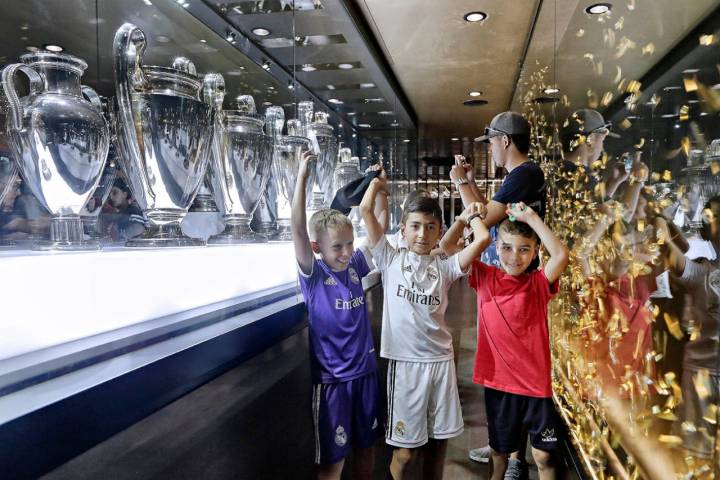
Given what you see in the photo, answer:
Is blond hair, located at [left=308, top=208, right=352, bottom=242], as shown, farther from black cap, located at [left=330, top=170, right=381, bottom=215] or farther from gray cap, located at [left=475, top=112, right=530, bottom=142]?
gray cap, located at [left=475, top=112, right=530, bottom=142]

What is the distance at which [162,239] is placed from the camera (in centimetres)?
94

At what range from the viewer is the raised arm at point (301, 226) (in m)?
1.27

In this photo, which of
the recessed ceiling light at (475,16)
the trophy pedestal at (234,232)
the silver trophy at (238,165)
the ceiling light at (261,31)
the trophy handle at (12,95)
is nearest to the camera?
the trophy handle at (12,95)

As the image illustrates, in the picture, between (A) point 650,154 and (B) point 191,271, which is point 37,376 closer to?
(B) point 191,271

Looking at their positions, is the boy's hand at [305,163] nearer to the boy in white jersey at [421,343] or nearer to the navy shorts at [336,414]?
the boy in white jersey at [421,343]

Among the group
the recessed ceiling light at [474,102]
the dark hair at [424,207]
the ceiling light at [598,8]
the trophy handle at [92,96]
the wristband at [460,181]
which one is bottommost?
the dark hair at [424,207]

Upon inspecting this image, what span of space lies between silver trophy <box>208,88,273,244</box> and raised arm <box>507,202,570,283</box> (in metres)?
0.76

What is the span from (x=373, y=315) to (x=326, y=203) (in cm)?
101

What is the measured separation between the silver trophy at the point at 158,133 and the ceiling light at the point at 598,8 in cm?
118

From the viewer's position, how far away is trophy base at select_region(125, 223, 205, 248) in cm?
92

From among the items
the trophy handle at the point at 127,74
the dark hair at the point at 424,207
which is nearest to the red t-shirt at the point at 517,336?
the dark hair at the point at 424,207

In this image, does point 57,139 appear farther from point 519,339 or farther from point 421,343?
point 519,339

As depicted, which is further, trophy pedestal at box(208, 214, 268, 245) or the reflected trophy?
the reflected trophy

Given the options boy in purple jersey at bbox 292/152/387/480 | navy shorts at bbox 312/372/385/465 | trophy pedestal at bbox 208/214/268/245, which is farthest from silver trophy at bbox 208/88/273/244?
navy shorts at bbox 312/372/385/465
